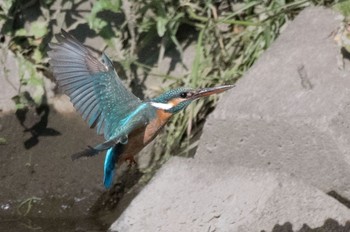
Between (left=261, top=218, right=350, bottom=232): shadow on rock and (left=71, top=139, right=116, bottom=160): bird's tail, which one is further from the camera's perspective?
(left=261, top=218, right=350, bottom=232): shadow on rock

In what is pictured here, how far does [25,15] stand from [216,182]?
Result: 2.06m

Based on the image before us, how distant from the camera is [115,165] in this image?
3.59 metres

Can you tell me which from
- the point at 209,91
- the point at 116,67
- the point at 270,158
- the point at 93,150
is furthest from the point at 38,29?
the point at 93,150

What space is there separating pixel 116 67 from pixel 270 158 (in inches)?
58.0

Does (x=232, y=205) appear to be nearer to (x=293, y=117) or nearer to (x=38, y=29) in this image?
(x=293, y=117)

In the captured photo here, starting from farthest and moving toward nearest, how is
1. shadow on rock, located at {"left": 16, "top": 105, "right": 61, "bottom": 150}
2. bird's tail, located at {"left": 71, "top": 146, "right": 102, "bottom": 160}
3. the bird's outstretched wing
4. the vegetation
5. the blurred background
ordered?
1. shadow on rock, located at {"left": 16, "top": 105, "right": 61, "bottom": 150}
2. the vegetation
3. the blurred background
4. the bird's outstretched wing
5. bird's tail, located at {"left": 71, "top": 146, "right": 102, "bottom": 160}

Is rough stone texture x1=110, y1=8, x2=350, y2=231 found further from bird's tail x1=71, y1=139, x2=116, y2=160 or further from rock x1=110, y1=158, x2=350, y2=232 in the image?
bird's tail x1=71, y1=139, x2=116, y2=160

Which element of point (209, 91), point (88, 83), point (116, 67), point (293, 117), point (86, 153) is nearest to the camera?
point (86, 153)

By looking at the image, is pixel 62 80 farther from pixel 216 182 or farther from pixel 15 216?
pixel 15 216

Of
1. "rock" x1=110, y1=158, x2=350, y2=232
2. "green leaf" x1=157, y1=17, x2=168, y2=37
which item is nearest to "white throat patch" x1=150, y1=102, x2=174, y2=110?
"rock" x1=110, y1=158, x2=350, y2=232

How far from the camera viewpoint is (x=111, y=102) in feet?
12.8

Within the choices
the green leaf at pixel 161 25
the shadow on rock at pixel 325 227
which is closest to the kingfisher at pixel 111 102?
the shadow on rock at pixel 325 227

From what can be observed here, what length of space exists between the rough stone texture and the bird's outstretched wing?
0.51 meters

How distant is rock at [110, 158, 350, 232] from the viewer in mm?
4012
